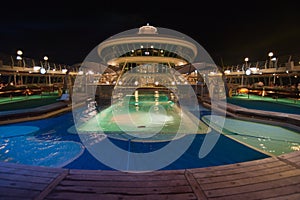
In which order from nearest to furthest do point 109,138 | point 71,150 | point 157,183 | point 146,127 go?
point 157,183 < point 71,150 < point 109,138 < point 146,127

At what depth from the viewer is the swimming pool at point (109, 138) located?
4641 mm

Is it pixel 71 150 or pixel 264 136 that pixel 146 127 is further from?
pixel 264 136

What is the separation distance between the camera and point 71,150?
546cm

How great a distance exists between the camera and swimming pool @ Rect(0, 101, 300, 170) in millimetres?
4641

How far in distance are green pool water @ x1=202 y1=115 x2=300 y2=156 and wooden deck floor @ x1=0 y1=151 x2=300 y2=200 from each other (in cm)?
277

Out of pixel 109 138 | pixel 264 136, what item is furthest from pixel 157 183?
pixel 264 136

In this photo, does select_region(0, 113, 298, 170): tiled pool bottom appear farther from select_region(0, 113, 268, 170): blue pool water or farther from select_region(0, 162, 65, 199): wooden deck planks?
select_region(0, 162, 65, 199): wooden deck planks

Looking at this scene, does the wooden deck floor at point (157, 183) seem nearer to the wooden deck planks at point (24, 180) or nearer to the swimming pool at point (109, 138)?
the wooden deck planks at point (24, 180)

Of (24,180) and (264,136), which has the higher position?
(24,180)

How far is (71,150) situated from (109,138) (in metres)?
1.34

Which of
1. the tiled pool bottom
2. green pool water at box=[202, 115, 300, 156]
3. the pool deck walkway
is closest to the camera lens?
the pool deck walkway

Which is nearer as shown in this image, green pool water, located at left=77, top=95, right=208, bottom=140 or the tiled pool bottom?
the tiled pool bottom

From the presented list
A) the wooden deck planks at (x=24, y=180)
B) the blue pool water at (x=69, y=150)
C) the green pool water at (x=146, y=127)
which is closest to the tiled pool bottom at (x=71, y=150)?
the blue pool water at (x=69, y=150)

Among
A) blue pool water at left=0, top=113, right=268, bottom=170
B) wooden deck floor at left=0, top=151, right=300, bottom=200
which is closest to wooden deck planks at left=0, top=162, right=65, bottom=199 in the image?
wooden deck floor at left=0, top=151, right=300, bottom=200
